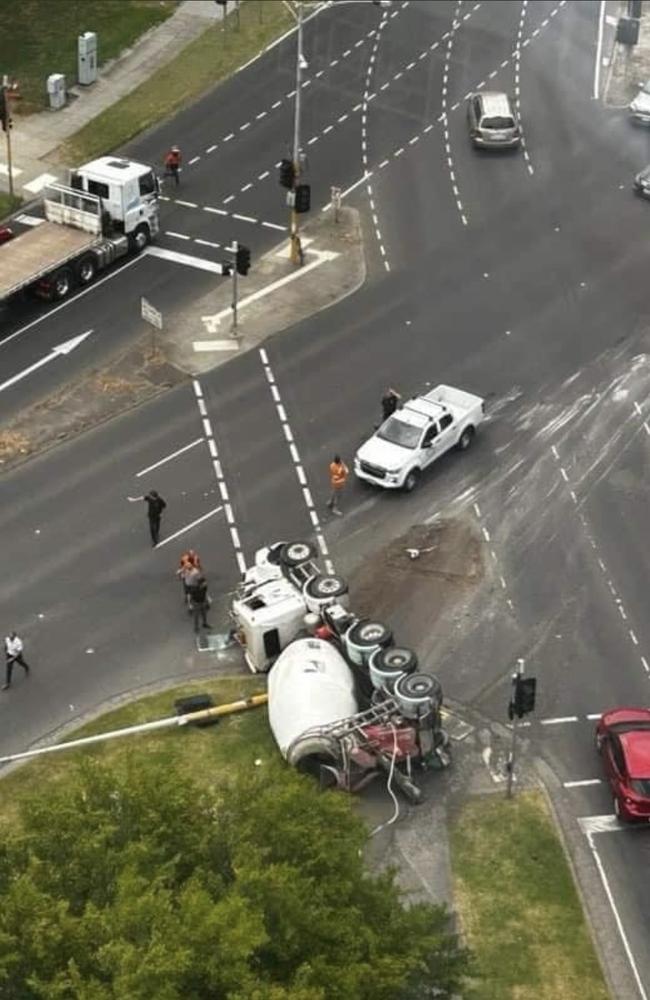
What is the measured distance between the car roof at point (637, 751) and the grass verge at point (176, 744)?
6888 mm

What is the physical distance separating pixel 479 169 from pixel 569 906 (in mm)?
34538

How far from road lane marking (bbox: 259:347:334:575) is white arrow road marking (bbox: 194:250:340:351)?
185cm

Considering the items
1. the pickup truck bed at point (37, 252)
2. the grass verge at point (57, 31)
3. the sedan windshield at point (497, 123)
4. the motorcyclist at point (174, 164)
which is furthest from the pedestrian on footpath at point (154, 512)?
the grass verge at point (57, 31)

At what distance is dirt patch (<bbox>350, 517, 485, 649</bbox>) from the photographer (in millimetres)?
37969

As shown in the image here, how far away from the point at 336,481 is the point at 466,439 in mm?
4619

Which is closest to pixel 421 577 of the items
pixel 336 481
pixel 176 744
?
A: pixel 336 481

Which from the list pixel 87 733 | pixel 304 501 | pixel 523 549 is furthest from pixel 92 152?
pixel 87 733

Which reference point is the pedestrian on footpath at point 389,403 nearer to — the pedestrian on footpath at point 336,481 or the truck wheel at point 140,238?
the pedestrian on footpath at point 336,481

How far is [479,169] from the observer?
59562mm

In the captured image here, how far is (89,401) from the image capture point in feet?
151

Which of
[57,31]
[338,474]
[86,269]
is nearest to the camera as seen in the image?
[338,474]

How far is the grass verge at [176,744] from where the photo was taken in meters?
33.4

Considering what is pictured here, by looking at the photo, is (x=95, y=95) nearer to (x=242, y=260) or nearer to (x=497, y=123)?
(x=497, y=123)

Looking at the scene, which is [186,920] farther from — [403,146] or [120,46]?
[120,46]
